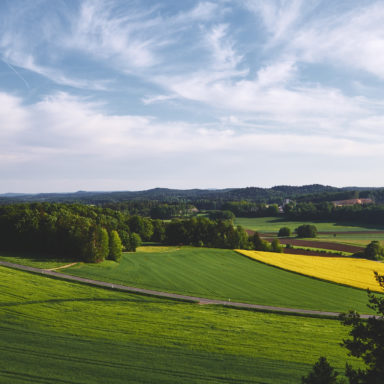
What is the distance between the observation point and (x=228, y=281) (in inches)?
1769

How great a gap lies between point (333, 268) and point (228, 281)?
75.4 feet

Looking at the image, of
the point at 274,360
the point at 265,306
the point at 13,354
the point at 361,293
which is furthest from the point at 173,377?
the point at 361,293

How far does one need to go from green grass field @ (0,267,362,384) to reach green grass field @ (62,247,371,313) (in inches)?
251

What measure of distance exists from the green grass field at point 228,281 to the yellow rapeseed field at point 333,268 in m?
2.48

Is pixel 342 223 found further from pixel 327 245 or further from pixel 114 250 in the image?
pixel 114 250

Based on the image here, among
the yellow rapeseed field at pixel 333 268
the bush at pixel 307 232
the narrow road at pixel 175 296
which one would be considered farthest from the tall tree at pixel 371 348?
the bush at pixel 307 232

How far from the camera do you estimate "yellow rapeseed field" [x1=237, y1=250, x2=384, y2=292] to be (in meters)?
47.0

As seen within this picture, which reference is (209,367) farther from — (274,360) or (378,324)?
(378,324)

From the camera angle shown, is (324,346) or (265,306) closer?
(324,346)

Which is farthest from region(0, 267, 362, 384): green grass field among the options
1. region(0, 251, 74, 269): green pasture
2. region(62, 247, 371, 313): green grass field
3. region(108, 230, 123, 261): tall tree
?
region(108, 230, 123, 261): tall tree

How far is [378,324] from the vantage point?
9344 millimetres

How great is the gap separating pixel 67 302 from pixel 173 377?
1632cm

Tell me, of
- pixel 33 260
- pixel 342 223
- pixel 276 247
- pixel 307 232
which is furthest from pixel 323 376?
pixel 342 223

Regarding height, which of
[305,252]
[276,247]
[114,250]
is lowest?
[305,252]
